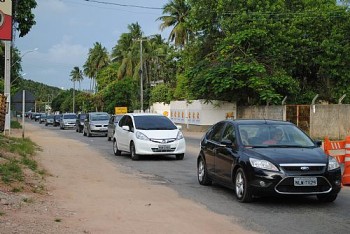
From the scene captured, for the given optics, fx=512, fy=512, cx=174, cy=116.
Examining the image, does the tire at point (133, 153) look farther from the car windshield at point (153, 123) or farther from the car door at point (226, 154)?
the car door at point (226, 154)

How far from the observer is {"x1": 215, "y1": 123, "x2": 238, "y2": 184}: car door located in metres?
9.69

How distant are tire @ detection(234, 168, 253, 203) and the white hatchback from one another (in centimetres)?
755

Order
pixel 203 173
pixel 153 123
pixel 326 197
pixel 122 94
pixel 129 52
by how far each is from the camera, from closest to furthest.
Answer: pixel 326 197 → pixel 203 173 → pixel 153 123 → pixel 122 94 → pixel 129 52

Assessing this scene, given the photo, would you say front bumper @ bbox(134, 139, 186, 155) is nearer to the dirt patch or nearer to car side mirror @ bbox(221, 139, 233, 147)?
the dirt patch

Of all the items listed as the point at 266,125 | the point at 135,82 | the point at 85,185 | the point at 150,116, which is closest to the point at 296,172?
the point at 266,125

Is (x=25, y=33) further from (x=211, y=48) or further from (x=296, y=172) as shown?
(x=296, y=172)

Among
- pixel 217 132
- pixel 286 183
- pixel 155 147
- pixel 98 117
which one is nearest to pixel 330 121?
pixel 98 117

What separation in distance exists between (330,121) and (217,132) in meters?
21.0

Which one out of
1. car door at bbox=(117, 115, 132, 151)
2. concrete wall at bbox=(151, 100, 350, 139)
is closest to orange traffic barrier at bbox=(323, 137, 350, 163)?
car door at bbox=(117, 115, 132, 151)

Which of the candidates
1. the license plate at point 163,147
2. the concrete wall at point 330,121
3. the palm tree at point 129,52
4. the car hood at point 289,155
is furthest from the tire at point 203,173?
the palm tree at point 129,52

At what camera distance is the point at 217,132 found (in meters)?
11.1

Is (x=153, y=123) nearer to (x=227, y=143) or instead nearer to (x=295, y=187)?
(x=227, y=143)

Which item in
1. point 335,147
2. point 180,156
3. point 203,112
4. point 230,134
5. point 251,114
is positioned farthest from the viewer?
point 203,112

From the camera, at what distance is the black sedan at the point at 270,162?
8539 millimetres
